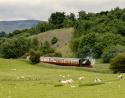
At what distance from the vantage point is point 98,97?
31266 millimetres

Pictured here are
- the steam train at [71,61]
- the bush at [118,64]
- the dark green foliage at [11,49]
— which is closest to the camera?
the bush at [118,64]

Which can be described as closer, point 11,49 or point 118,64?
point 118,64

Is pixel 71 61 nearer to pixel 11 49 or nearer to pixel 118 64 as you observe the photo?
pixel 118 64

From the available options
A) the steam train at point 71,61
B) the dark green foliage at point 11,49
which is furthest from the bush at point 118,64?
the dark green foliage at point 11,49

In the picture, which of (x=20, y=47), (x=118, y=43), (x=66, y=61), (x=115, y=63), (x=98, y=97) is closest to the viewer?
(x=98, y=97)

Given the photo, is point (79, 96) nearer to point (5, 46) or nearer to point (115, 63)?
point (115, 63)

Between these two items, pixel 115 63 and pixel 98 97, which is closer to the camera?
pixel 98 97

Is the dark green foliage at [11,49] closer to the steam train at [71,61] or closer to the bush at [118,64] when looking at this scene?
the steam train at [71,61]

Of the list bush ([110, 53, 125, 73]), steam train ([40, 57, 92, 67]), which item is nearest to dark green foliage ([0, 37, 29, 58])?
steam train ([40, 57, 92, 67])

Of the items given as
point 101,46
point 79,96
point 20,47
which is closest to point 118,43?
point 101,46

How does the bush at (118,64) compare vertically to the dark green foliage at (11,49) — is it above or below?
above

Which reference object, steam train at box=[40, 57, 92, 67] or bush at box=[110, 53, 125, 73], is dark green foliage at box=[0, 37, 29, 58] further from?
bush at box=[110, 53, 125, 73]

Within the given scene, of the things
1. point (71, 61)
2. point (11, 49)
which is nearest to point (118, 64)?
point (71, 61)

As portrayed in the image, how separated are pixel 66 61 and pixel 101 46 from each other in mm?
65372
